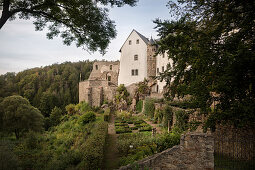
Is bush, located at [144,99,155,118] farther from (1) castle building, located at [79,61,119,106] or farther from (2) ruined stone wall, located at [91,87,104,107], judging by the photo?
A: (2) ruined stone wall, located at [91,87,104,107]

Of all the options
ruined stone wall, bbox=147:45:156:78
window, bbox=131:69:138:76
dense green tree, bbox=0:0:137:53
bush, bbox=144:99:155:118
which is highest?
ruined stone wall, bbox=147:45:156:78

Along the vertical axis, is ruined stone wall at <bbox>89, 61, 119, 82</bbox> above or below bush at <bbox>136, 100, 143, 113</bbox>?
above

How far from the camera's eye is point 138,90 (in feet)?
76.6

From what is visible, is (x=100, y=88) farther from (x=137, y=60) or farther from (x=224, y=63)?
(x=224, y=63)

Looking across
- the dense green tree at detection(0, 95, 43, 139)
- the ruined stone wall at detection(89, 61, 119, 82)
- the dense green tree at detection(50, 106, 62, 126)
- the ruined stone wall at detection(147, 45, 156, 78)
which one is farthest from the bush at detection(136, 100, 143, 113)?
the dense green tree at detection(50, 106, 62, 126)

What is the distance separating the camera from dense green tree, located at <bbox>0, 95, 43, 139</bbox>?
19000 mm

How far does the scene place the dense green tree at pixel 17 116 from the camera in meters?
19.0

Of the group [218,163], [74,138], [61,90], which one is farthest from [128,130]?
[61,90]

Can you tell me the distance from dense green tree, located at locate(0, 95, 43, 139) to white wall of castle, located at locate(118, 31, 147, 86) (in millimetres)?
15431

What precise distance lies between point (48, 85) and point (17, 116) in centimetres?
3967

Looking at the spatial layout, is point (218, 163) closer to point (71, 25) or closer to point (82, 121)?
point (71, 25)

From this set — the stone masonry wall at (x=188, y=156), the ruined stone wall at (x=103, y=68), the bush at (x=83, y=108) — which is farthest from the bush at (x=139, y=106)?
the stone masonry wall at (x=188, y=156)

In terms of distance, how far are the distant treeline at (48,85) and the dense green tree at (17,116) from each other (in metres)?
21.7

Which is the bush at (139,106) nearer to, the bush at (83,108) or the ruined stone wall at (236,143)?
the bush at (83,108)
